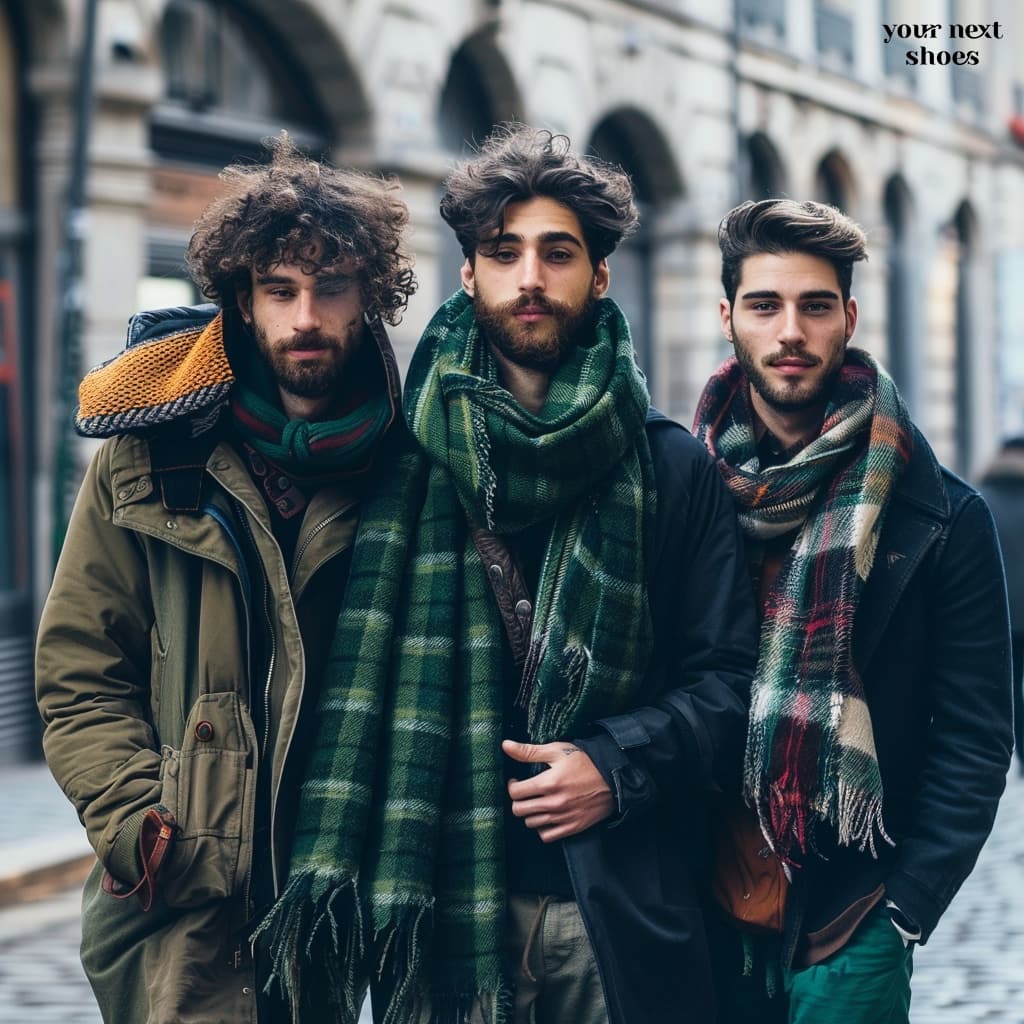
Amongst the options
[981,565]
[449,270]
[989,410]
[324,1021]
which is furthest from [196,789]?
[989,410]

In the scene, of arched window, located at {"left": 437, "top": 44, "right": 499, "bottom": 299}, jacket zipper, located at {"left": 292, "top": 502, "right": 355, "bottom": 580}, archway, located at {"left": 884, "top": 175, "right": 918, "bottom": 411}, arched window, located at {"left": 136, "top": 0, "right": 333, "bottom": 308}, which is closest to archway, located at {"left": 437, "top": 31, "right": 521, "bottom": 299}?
arched window, located at {"left": 437, "top": 44, "right": 499, "bottom": 299}

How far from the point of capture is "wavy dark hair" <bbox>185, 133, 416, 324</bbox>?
10.9ft

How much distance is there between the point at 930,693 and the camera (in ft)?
11.3

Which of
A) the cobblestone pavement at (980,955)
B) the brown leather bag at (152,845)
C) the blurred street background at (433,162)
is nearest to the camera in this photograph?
the brown leather bag at (152,845)

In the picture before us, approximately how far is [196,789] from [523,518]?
2.27 ft

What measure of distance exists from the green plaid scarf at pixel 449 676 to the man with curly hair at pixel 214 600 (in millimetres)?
77

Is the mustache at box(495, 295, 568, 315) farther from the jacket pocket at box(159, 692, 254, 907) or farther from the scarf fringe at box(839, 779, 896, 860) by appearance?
the scarf fringe at box(839, 779, 896, 860)

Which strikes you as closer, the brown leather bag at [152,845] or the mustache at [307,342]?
the brown leather bag at [152,845]

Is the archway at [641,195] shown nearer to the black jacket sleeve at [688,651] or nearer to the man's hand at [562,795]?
the black jacket sleeve at [688,651]

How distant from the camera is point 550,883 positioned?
3.27 metres

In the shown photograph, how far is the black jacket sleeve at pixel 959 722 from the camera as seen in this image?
337 centimetres

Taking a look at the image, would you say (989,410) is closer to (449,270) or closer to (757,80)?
(757,80)

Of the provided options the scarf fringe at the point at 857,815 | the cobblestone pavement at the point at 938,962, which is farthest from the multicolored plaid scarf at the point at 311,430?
the cobblestone pavement at the point at 938,962

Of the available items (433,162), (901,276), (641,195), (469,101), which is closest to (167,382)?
(433,162)
